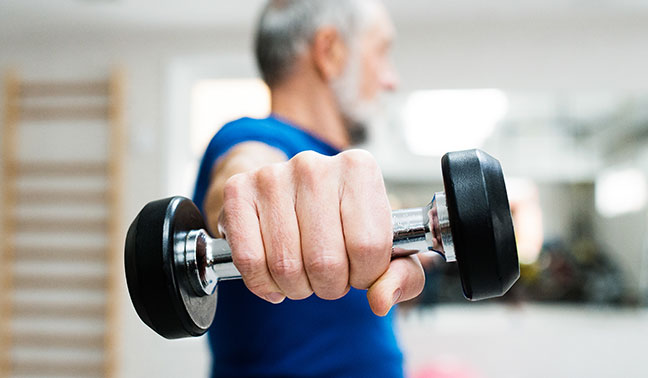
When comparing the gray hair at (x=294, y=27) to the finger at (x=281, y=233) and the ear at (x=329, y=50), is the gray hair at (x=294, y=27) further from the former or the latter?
the finger at (x=281, y=233)

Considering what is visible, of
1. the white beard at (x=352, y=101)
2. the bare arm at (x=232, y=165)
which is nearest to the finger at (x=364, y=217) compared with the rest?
the bare arm at (x=232, y=165)

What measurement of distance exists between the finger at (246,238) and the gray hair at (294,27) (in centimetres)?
82

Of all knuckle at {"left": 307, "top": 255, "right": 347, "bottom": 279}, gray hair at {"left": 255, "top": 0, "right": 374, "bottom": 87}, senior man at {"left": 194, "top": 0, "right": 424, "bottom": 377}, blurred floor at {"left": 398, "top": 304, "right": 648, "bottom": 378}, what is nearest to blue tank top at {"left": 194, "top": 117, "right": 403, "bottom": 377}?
senior man at {"left": 194, "top": 0, "right": 424, "bottom": 377}

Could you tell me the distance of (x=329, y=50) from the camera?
1.21 m

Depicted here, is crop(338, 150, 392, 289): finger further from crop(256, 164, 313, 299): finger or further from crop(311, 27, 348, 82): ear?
crop(311, 27, 348, 82): ear

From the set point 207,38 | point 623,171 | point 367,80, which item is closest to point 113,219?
point 207,38

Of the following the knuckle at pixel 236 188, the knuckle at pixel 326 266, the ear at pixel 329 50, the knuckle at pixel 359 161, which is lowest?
the knuckle at pixel 326 266

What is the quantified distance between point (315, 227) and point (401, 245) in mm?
69

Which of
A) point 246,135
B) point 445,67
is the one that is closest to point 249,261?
point 246,135

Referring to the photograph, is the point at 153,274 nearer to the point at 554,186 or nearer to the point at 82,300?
the point at 82,300

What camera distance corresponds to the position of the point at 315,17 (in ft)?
3.97

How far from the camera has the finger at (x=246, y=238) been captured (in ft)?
Result: 1.22

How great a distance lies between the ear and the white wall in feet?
7.68

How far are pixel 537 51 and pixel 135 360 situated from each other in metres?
3.13
